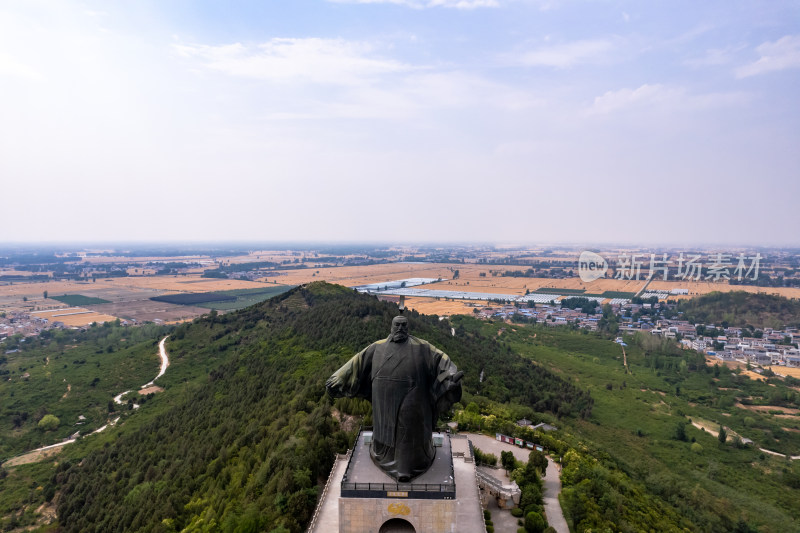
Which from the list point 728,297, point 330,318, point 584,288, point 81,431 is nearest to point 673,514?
point 330,318

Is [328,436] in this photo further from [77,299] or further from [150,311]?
[77,299]

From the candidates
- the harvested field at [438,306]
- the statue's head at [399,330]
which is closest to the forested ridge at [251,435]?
the statue's head at [399,330]

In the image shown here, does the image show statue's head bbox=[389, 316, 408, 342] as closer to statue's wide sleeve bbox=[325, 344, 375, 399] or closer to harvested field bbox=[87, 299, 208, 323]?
statue's wide sleeve bbox=[325, 344, 375, 399]

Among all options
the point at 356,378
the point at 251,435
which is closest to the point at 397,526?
the point at 356,378

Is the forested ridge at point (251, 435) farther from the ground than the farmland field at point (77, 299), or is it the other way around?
the forested ridge at point (251, 435)

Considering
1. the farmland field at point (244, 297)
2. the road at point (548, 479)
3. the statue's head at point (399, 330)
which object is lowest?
the farmland field at point (244, 297)

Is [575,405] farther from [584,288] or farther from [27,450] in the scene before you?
[584,288]

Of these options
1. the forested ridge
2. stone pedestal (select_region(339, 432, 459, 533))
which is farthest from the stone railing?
stone pedestal (select_region(339, 432, 459, 533))

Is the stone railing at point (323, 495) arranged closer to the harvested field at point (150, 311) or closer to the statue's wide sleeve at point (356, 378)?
the statue's wide sleeve at point (356, 378)
